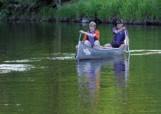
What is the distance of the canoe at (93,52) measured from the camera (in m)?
30.3

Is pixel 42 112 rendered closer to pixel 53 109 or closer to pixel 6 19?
pixel 53 109

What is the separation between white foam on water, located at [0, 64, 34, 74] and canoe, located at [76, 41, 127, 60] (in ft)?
10.7

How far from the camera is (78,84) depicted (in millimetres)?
21406

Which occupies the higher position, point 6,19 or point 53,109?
point 53,109

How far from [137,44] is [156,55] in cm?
822

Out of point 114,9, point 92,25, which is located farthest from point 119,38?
point 114,9

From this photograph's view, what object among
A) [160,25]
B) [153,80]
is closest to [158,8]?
[160,25]

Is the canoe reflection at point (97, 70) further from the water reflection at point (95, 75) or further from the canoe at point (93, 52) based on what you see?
the canoe at point (93, 52)

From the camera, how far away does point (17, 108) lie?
54.9 feet

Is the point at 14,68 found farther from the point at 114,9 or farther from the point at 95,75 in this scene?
the point at 114,9

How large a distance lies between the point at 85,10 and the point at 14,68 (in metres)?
51.2

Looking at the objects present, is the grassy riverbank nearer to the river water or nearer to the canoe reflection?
the river water

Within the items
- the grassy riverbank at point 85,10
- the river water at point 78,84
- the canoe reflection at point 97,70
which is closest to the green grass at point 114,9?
the grassy riverbank at point 85,10

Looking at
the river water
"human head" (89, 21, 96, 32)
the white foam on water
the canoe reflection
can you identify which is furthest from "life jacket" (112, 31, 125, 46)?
the white foam on water
